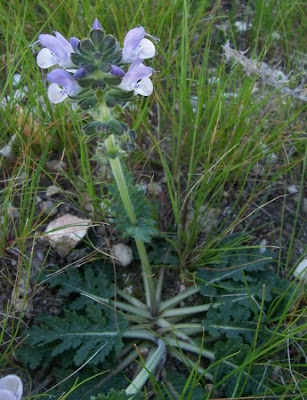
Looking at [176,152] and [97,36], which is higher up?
[97,36]

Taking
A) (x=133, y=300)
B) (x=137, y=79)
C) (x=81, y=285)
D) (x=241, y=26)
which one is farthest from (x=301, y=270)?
(x=241, y=26)

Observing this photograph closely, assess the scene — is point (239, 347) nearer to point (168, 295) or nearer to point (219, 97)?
point (168, 295)

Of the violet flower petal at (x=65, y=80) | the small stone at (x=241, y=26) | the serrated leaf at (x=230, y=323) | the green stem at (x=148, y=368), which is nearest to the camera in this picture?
the violet flower petal at (x=65, y=80)

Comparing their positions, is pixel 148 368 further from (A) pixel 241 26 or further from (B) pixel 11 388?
(A) pixel 241 26

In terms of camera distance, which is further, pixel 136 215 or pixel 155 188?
pixel 155 188

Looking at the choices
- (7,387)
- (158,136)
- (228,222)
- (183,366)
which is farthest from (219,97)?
(7,387)

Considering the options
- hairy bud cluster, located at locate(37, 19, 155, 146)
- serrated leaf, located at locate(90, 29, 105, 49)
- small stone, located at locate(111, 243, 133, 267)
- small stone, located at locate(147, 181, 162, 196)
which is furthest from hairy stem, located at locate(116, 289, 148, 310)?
serrated leaf, located at locate(90, 29, 105, 49)

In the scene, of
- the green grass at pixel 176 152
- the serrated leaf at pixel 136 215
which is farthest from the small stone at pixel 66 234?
the serrated leaf at pixel 136 215

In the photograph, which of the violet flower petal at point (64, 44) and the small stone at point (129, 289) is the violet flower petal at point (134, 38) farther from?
the small stone at point (129, 289)
